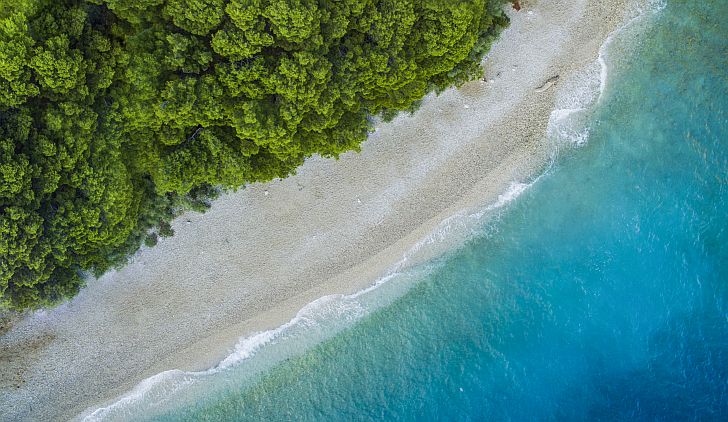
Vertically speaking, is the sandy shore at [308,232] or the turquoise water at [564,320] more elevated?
the sandy shore at [308,232]

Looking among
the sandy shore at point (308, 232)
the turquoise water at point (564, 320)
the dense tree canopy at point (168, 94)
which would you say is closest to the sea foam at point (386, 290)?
the turquoise water at point (564, 320)

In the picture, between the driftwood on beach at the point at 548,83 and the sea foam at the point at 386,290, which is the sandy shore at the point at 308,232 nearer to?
the driftwood on beach at the point at 548,83

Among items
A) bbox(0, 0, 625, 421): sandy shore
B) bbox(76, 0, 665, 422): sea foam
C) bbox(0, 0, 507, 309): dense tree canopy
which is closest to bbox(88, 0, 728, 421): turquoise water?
bbox(76, 0, 665, 422): sea foam

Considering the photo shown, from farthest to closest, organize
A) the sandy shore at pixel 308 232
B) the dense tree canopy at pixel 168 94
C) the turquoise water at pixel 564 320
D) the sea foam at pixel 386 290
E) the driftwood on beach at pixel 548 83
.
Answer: the turquoise water at pixel 564 320 → the sea foam at pixel 386 290 → the driftwood on beach at pixel 548 83 → the sandy shore at pixel 308 232 → the dense tree canopy at pixel 168 94

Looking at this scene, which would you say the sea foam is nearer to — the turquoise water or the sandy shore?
the turquoise water

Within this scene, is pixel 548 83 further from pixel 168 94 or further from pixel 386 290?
pixel 168 94

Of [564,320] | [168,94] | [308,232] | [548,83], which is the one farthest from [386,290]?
[168,94]
